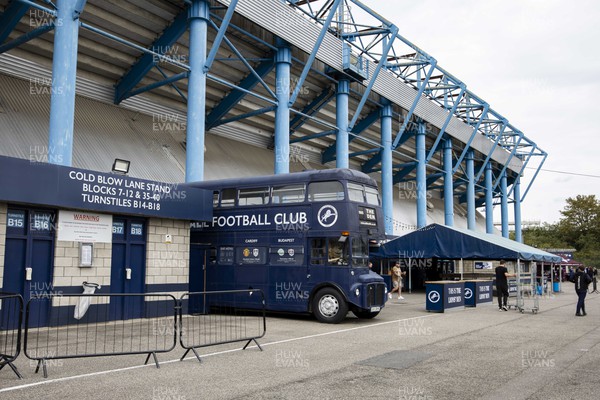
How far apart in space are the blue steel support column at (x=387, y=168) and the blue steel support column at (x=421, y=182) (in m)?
4.04

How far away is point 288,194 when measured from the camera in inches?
612

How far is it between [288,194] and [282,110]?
10264mm

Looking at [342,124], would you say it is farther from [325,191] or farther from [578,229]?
[578,229]

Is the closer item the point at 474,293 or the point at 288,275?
the point at 288,275

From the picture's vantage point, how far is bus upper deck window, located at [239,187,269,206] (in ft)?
52.4

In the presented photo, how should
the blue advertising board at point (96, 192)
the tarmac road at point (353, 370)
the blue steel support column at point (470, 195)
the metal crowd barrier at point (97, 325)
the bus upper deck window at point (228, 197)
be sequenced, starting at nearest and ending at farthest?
1. the tarmac road at point (353, 370)
2. the metal crowd barrier at point (97, 325)
3. the blue advertising board at point (96, 192)
4. the bus upper deck window at point (228, 197)
5. the blue steel support column at point (470, 195)

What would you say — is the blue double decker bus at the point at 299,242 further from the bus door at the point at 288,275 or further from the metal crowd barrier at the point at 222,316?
the metal crowd barrier at the point at 222,316

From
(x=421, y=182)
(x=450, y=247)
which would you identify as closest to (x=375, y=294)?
(x=450, y=247)

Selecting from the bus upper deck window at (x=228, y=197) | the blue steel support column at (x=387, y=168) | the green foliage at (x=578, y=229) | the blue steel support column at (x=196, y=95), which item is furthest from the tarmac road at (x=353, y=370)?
the green foliage at (x=578, y=229)

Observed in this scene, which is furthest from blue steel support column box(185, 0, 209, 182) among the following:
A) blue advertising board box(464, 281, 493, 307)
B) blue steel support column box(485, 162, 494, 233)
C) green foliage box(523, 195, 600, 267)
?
green foliage box(523, 195, 600, 267)

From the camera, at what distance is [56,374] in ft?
25.7

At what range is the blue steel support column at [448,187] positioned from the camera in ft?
140

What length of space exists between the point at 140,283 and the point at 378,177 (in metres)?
33.5

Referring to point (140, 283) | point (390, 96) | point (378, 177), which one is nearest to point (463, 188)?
point (378, 177)
